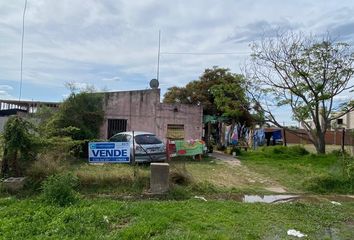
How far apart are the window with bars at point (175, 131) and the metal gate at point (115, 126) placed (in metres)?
2.61

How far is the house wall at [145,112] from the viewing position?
20.2 meters

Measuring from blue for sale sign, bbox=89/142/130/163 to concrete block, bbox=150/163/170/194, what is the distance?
129 centimetres

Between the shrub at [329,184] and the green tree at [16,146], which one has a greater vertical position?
the green tree at [16,146]

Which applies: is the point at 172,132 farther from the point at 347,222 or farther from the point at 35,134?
the point at 347,222

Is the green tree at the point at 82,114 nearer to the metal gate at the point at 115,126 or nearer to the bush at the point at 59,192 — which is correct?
the metal gate at the point at 115,126

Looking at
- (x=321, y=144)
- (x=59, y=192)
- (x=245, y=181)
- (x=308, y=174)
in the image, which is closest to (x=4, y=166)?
(x=59, y=192)

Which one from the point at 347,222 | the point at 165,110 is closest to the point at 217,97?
the point at 165,110

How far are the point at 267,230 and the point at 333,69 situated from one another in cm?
1608

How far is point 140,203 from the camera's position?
7.37 metres

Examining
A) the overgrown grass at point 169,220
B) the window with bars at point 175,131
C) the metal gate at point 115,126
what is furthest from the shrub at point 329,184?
the metal gate at point 115,126

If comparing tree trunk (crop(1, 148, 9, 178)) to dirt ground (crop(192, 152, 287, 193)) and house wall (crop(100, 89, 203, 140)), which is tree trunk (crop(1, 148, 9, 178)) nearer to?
dirt ground (crop(192, 152, 287, 193))

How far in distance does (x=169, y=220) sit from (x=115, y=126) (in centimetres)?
1472

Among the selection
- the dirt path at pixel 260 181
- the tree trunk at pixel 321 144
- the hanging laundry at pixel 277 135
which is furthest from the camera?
the hanging laundry at pixel 277 135

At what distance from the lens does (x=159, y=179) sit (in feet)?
28.3
